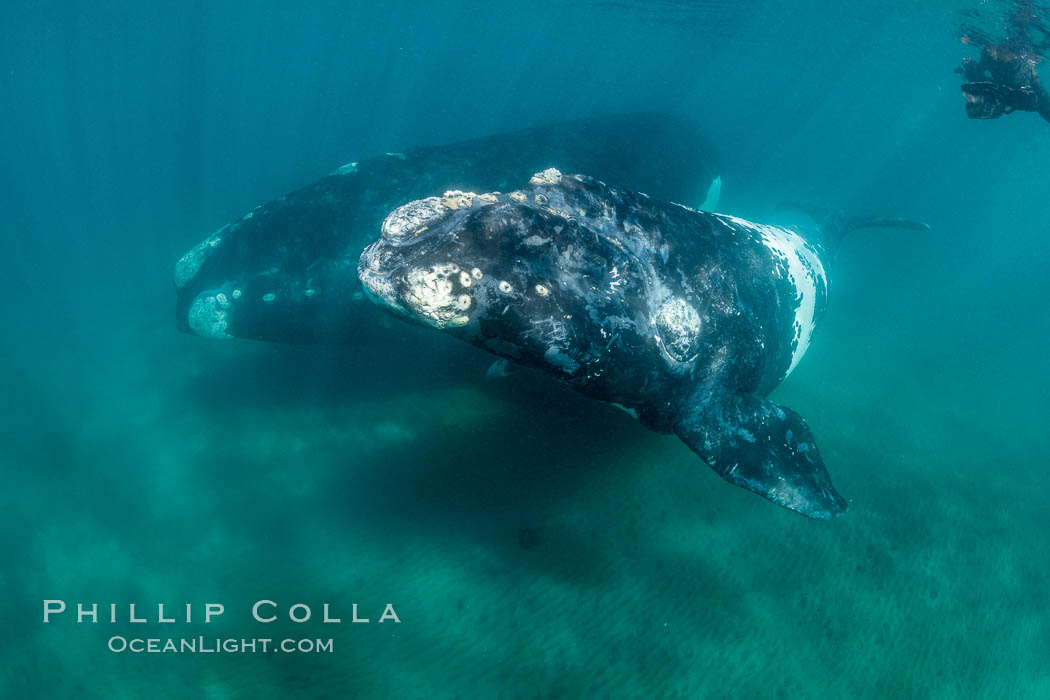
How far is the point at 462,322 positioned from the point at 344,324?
16.4ft

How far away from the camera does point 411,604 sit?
5.86 meters

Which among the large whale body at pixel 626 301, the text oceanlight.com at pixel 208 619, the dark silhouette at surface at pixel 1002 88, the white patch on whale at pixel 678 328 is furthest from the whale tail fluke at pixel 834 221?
the text oceanlight.com at pixel 208 619

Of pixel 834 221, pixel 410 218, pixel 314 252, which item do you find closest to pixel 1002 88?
pixel 834 221

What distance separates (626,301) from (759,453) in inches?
93.7

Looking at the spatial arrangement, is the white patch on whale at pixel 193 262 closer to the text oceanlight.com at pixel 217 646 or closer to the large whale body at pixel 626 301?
the text oceanlight.com at pixel 217 646

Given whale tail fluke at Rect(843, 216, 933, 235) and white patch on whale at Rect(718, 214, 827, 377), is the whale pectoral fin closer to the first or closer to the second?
white patch on whale at Rect(718, 214, 827, 377)

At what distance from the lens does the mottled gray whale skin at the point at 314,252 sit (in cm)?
782

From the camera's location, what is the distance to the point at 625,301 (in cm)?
430

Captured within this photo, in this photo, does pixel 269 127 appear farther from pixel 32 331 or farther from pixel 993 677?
pixel 993 677

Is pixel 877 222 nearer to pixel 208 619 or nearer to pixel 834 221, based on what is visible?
pixel 834 221

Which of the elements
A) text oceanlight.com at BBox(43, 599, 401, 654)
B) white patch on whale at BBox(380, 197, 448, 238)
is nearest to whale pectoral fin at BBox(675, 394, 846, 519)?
white patch on whale at BBox(380, 197, 448, 238)

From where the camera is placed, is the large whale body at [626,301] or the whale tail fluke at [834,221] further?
the whale tail fluke at [834,221]

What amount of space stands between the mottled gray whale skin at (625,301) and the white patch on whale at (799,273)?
17.4 inches

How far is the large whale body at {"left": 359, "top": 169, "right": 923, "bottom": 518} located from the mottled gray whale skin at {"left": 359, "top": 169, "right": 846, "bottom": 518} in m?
0.01
